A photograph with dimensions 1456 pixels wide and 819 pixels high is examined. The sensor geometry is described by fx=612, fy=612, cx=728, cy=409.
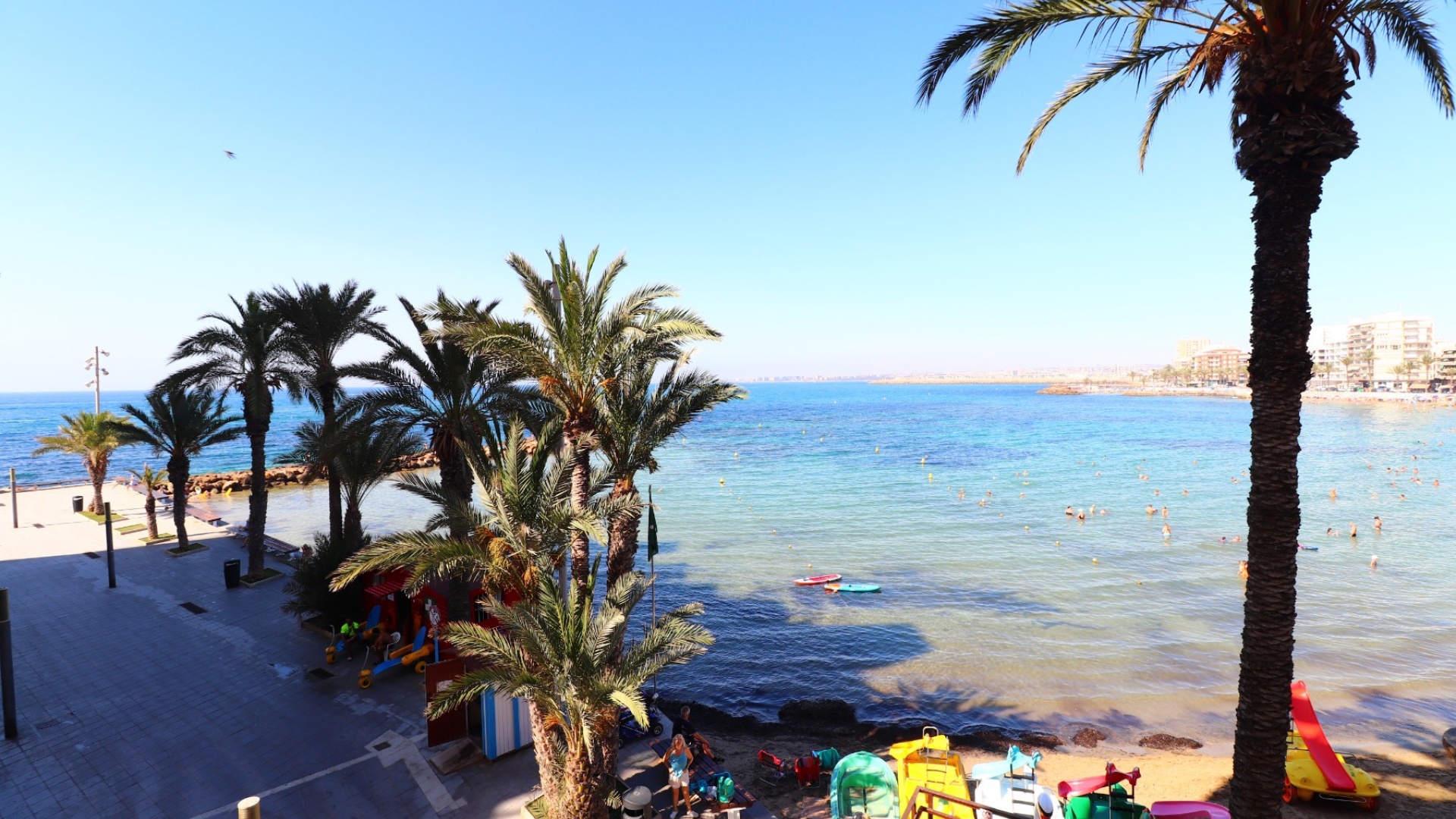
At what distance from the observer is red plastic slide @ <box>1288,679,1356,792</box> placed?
9828mm

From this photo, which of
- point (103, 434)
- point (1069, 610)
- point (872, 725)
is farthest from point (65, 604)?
point (1069, 610)

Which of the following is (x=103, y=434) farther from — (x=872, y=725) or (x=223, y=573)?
(x=872, y=725)

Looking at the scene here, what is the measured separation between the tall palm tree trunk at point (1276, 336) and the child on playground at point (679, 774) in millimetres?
6629

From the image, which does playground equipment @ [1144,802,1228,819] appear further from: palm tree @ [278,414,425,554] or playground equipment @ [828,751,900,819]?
palm tree @ [278,414,425,554]

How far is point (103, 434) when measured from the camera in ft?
84.7

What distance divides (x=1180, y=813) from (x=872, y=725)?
19.3ft

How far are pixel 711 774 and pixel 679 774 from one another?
1.32m

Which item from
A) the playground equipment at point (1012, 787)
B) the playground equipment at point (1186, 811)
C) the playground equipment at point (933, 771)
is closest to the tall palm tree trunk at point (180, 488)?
the playground equipment at point (933, 771)

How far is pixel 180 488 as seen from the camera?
68.2 ft

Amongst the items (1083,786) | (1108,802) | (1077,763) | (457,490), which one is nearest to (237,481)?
(457,490)

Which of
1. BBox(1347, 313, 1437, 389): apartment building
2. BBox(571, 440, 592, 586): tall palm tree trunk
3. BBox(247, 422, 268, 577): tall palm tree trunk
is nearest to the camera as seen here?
BBox(571, 440, 592, 586): tall palm tree trunk

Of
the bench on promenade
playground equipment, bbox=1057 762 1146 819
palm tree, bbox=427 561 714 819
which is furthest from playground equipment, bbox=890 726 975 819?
palm tree, bbox=427 561 714 819

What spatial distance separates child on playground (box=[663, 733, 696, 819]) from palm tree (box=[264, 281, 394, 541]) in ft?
37.7

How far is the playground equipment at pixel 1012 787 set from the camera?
8758mm
